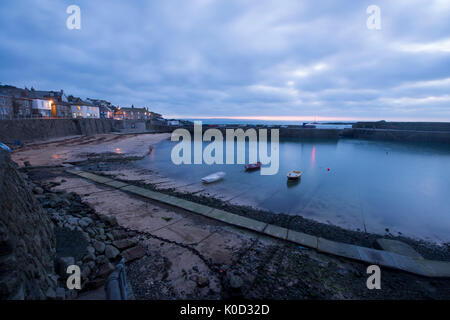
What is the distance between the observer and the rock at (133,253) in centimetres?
→ 594

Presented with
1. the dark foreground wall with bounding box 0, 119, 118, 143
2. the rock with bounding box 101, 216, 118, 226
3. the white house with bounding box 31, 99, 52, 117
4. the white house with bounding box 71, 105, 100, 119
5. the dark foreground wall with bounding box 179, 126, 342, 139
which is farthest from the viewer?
the dark foreground wall with bounding box 179, 126, 342, 139

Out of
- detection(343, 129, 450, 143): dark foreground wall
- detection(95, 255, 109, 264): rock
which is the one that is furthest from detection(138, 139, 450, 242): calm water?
detection(343, 129, 450, 143): dark foreground wall

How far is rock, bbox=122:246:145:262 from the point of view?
594cm

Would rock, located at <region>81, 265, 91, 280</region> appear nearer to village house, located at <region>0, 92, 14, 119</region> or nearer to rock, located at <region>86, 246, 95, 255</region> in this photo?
rock, located at <region>86, 246, 95, 255</region>

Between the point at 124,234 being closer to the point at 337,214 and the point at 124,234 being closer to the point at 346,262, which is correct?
the point at 346,262

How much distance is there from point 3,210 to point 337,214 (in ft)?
56.4

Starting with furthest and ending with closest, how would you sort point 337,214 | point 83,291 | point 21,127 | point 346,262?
1. point 21,127
2. point 337,214
3. point 346,262
4. point 83,291

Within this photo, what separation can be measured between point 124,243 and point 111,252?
2.20 feet

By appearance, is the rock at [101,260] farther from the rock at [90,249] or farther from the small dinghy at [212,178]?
the small dinghy at [212,178]

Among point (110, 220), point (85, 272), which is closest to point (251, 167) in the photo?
point (110, 220)

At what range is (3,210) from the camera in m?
3.48

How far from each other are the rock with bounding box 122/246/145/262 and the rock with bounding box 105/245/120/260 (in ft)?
0.83

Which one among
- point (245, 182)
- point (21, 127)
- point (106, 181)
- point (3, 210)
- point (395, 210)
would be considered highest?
point (21, 127)

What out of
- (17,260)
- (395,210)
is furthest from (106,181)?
(395,210)
